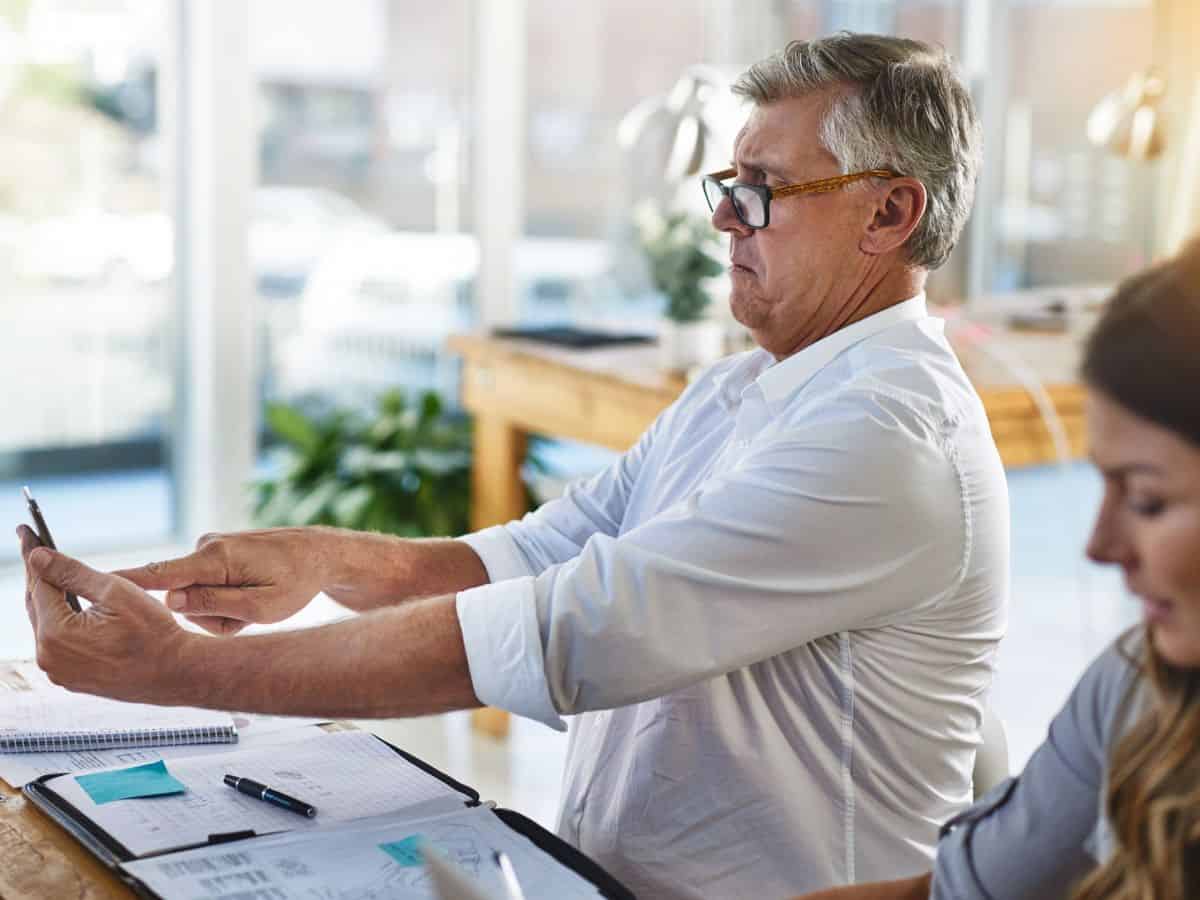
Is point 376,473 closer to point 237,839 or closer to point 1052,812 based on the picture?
point 237,839

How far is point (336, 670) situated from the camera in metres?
1.33

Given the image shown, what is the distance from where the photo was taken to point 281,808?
4.51 feet

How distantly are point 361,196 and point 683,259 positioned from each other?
175 cm

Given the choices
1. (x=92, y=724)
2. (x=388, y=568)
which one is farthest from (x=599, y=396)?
(x=92, y=724)

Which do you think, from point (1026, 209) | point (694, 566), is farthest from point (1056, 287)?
point (694, 566)

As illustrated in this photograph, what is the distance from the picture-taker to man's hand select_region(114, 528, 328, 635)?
1.67 meters

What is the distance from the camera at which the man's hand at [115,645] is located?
52.7 inches

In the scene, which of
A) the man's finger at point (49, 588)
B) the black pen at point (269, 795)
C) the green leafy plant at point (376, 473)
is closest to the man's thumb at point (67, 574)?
the man's finger at point (49, 588)

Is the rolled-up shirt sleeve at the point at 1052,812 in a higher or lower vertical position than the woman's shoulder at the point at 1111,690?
lower

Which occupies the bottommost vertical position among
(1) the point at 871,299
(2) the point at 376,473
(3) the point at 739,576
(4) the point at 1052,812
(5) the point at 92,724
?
(2) the point at 376,473

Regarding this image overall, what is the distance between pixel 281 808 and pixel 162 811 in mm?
100

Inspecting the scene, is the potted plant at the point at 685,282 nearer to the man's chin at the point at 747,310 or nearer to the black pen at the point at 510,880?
the man's chin at the point at 747,310

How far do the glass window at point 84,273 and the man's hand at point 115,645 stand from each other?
3.12 metres

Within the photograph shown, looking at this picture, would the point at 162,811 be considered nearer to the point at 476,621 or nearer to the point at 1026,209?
the point at 476,621
